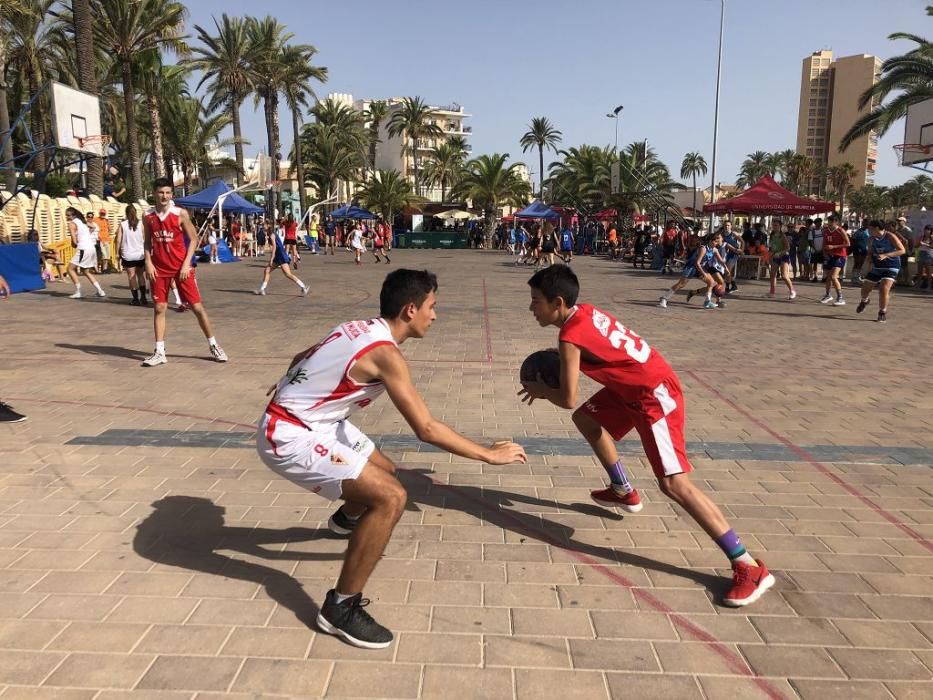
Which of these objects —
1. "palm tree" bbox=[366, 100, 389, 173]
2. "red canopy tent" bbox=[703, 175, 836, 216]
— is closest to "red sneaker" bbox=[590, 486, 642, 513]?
"red canopy tent" bbox=[703, 175, 836, 216]

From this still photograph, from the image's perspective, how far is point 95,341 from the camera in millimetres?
9008

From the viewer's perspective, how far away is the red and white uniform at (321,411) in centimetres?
270

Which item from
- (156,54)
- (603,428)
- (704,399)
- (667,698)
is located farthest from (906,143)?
(156,54)

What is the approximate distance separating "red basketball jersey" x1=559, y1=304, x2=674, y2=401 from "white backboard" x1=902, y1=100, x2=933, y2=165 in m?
22.1

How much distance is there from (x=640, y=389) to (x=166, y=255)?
616cm

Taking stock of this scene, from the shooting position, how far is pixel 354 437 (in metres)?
2.88

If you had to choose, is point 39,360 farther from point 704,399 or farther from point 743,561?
point 743,561

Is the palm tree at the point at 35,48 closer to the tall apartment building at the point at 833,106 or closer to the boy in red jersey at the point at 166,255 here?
the boy in red jersey at the point at 166,255

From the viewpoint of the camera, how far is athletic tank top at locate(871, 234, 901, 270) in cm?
1142

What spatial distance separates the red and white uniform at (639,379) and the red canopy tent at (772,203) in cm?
1966

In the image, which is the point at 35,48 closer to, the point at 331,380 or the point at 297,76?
the point at 297,76

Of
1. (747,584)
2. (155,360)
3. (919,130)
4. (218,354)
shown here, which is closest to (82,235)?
(155,360)

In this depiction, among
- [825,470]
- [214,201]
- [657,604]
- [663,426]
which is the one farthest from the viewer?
[214,201]

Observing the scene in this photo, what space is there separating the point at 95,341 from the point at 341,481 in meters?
7.71
